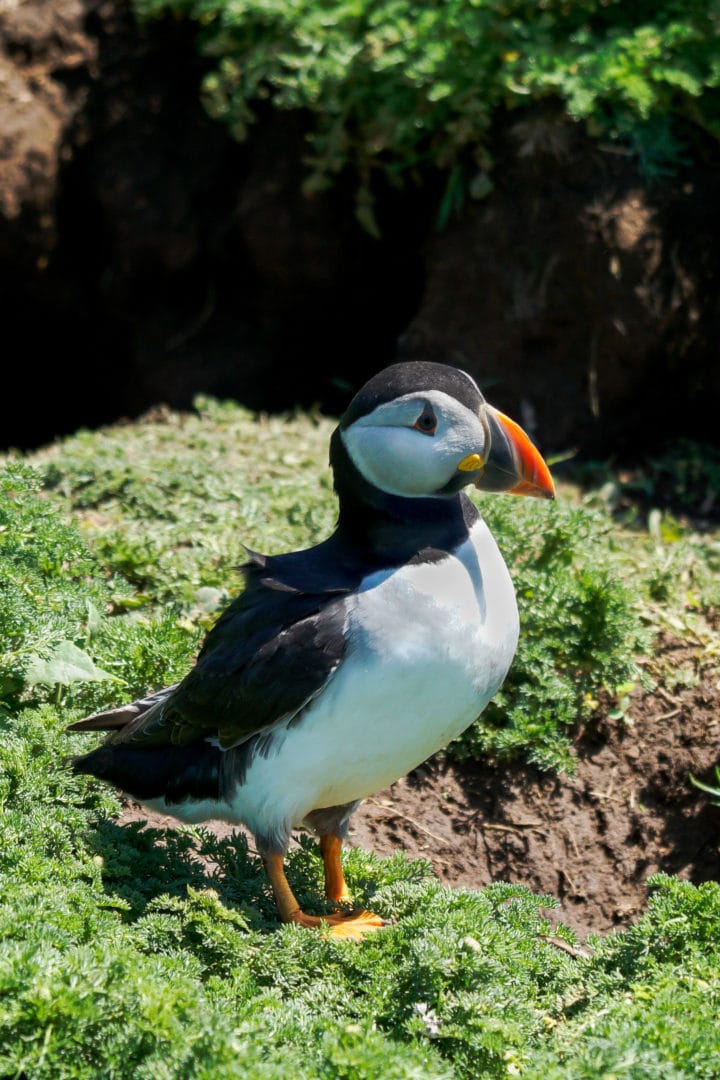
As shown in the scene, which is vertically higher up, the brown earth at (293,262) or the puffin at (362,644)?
the puffin at (362,644)

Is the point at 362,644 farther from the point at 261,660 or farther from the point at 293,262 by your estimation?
the point at 293,262

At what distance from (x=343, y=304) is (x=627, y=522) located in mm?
2590

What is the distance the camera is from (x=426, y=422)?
3.15 m

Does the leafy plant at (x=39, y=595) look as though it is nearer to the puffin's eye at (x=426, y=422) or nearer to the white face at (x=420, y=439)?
the white face at (x=420, y=439)

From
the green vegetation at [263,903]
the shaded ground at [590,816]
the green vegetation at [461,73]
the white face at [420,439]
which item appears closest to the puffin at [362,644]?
the white face at [420,439]

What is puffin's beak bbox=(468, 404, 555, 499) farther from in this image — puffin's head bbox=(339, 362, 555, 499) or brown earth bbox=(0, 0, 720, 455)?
brown earth bbox=(0, 0, 720, 455)

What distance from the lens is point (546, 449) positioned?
6562mm

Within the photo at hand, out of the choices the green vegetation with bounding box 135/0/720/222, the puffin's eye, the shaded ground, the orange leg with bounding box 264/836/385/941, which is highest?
the puffin's eye

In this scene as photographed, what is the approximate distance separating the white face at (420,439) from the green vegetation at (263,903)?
106cm

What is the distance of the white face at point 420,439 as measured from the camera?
10.3 feet

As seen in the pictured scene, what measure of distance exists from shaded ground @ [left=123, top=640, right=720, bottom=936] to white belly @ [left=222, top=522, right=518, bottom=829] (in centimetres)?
84

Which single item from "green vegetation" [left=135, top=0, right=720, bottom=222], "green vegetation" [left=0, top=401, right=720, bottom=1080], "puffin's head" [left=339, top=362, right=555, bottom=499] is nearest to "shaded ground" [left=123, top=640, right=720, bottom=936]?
"green vegetation" [left=0, top=401, right=720, bottom=1080]

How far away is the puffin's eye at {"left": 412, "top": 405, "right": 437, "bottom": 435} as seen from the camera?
3.13m

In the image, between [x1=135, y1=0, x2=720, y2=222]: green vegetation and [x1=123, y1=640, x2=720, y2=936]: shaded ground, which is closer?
[x1=123, y1=640, x2=720, y2=936]: shaded ground
